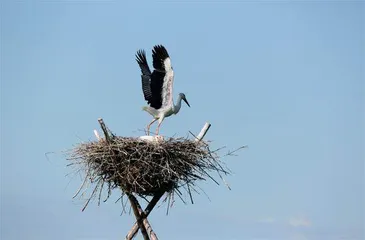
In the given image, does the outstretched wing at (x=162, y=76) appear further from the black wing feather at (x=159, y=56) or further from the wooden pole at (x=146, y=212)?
the wooden pole at (x=146, y=212)

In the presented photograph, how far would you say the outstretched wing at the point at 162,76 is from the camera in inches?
417

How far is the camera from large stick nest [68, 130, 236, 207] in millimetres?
9844

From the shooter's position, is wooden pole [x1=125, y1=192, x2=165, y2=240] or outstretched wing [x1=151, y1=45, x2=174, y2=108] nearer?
wooden pole [x1=125, y1=192, x2=165, y2=240]

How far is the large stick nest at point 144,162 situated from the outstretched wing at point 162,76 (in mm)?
798

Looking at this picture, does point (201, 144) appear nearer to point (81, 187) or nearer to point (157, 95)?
point (157, 95)

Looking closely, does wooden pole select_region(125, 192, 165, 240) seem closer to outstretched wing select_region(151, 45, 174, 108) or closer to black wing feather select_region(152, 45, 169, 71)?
outstretched wing select_region(151, 45, 174, 108)

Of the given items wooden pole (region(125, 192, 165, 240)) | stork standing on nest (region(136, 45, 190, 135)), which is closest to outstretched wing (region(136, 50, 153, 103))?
stork standing on nest (region(136, 45, 190, 135))

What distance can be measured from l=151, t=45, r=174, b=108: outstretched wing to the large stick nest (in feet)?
2.62

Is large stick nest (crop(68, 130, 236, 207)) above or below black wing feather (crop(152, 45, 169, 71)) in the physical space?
below

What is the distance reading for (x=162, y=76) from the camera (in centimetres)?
1062

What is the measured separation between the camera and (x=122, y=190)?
10.3 m

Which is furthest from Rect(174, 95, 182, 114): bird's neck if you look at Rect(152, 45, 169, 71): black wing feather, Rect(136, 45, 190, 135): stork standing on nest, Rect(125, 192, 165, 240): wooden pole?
Rect(125, 192, 165, 240): wooden pole

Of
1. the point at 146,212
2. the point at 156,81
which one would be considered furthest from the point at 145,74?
the point at 146,212

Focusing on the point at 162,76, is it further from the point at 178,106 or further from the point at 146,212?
the point at 146,212
